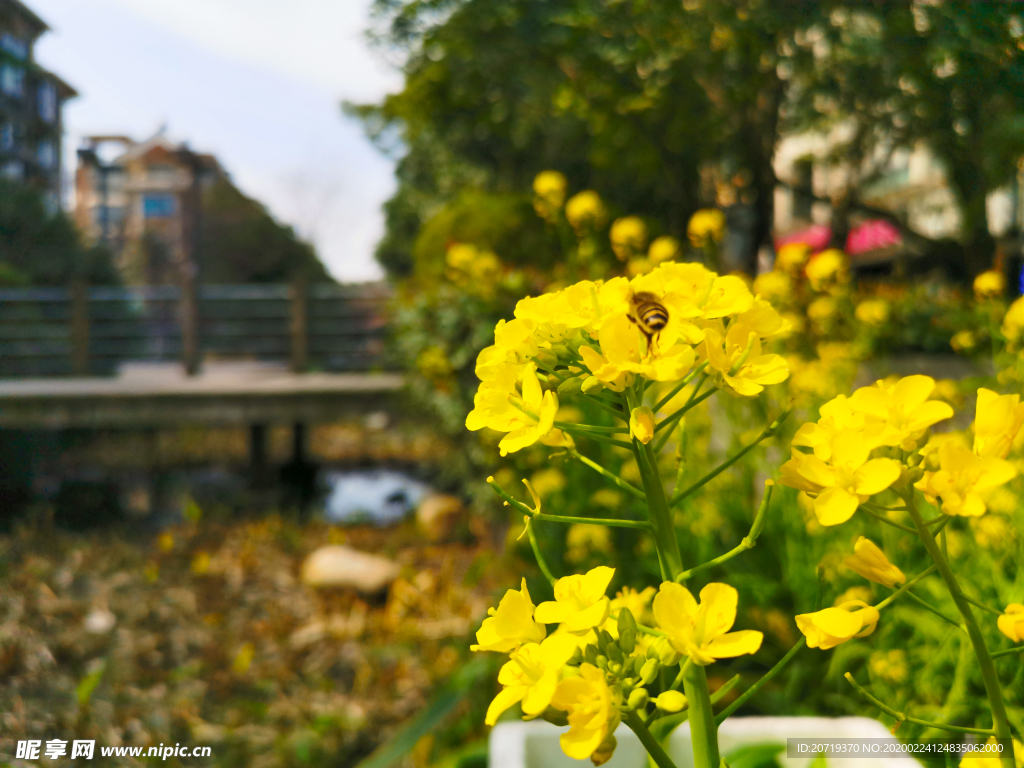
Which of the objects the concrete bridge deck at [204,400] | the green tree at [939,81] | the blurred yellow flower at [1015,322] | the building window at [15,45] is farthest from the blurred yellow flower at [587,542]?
the concrete bridge deck at [204,400]

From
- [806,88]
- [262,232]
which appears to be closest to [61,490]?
[806,88]

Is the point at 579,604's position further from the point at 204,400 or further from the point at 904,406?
the point at 204,400

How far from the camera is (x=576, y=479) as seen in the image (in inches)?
71.4

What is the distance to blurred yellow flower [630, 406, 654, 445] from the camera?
383 mm

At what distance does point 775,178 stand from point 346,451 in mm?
4641

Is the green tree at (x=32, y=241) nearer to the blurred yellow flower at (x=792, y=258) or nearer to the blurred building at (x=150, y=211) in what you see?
the blurred building at (x=150, y=211)

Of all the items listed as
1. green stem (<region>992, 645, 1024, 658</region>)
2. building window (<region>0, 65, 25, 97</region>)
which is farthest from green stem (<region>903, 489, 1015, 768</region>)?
building window (<region>0, 65, 25, 97</region>)

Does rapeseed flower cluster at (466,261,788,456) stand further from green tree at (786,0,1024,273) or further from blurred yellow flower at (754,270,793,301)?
blurred yellow flower at (754,270,793,301)

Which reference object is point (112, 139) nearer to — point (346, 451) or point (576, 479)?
point (576, 479)

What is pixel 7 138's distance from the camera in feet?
5.30

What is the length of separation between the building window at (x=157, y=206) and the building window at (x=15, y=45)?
4352 millimetres

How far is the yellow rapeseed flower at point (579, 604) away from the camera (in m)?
0.36

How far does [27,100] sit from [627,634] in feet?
6.01

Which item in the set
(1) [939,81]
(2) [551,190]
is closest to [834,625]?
(2) [551,190]
